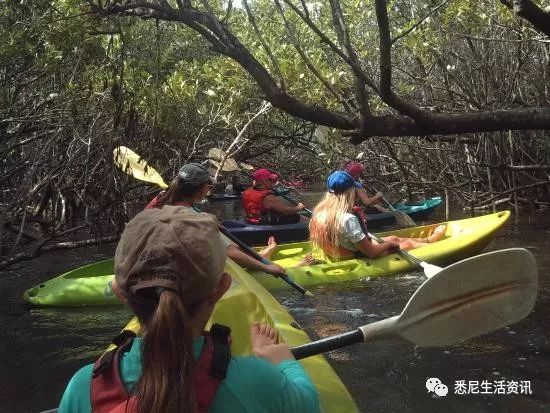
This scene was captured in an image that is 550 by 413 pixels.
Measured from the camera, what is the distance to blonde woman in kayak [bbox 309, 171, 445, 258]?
218 inches

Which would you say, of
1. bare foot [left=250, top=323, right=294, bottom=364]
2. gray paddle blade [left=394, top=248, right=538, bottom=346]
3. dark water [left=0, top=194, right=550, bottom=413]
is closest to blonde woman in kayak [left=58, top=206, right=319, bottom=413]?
bare foot [left=250, top=323, right=294, bottom=364]

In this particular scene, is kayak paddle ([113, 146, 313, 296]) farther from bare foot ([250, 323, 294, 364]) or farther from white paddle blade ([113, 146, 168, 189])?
bare foot ([250, 323, 294, 364])

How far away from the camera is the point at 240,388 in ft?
3.73

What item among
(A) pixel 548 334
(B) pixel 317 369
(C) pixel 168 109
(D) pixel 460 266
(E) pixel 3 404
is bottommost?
(A) pixel 548 334

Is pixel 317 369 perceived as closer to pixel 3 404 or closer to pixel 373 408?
pixel 373 408

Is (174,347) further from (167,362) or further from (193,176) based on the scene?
(193,176)

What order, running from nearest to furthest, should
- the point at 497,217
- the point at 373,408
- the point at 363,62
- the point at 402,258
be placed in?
1. the point at 373,408
2. the point at 402,258
3. the point at 497,217
4. the point at 363,62

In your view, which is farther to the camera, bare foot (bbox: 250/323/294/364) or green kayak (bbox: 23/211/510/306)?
green kayak (bbox: 23/211/510/306)

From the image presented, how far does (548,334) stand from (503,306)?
73.9 inches

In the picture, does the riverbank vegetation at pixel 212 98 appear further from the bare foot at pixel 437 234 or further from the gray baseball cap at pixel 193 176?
the bare foot at pixel 437 234

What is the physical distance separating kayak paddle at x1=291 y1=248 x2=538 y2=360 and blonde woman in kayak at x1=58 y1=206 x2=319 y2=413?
3.77ft

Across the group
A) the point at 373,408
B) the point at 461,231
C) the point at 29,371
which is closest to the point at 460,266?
the point at 373,408

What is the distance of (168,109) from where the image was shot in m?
9.80

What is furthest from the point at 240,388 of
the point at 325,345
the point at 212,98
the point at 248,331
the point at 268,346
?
the point at 212,98
